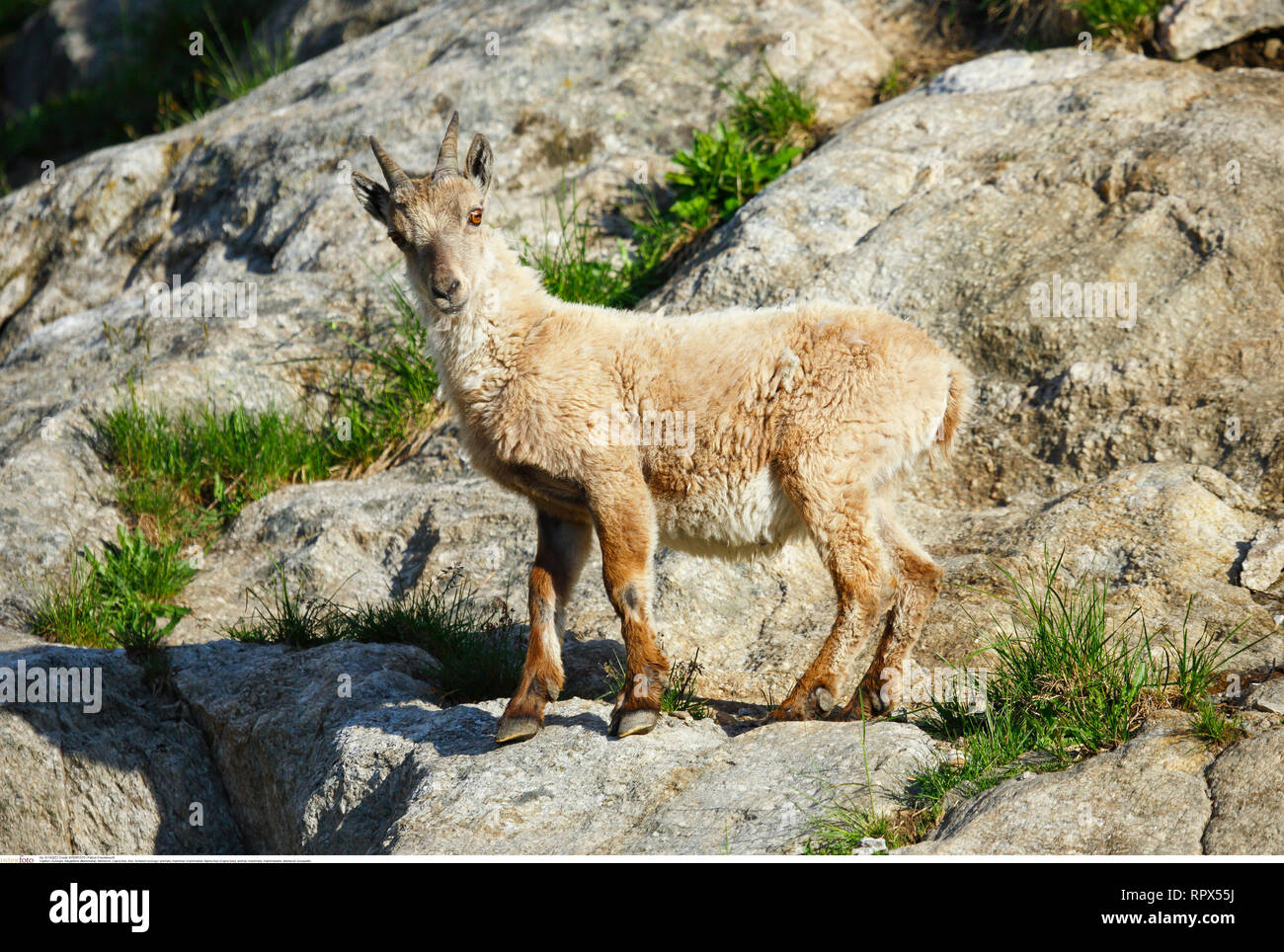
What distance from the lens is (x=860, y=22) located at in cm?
1144

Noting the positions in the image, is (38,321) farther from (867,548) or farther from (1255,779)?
(1255,779)

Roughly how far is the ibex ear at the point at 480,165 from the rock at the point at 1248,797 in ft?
14.2

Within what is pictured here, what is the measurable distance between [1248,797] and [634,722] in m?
2.37

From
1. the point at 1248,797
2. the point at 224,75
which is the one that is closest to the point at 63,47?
the point at 224,75

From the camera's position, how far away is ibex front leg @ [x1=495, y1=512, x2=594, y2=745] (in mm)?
5168

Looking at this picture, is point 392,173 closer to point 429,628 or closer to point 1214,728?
point 429,628

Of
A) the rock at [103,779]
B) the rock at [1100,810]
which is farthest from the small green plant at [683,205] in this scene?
the rock at [1100,810]

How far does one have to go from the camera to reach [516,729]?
510 cm

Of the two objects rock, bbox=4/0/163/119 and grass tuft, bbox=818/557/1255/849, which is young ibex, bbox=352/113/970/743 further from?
rock, bbox=4/0/163/119

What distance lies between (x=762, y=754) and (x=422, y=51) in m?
9.63

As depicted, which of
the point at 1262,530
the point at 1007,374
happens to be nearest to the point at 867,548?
the point at 1262,530

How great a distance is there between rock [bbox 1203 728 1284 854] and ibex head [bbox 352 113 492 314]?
3.87m

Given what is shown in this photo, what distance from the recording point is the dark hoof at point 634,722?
16.4ft

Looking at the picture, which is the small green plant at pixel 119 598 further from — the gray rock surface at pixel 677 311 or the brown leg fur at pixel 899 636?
the brown leg fur at pixel 899 636
